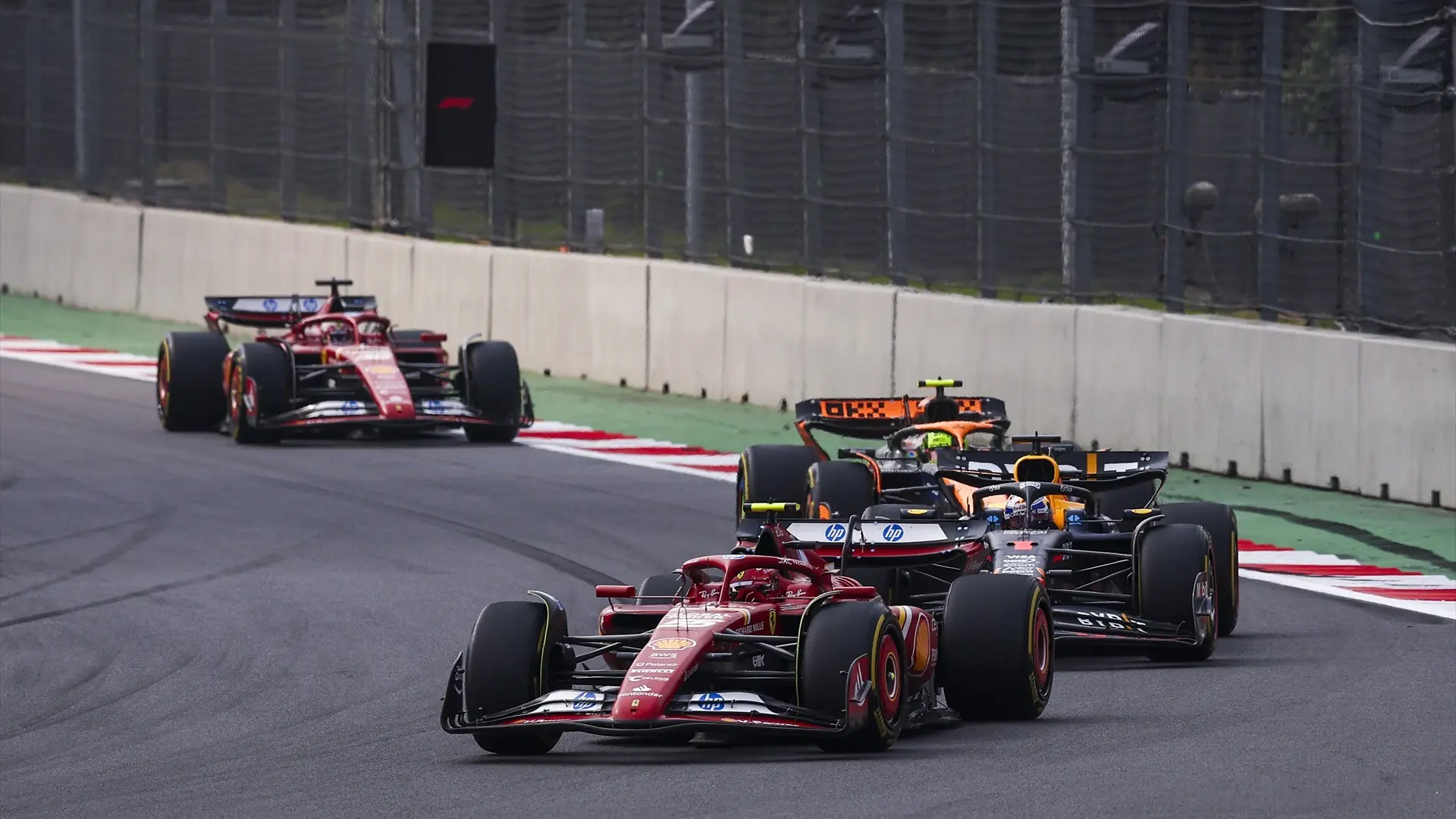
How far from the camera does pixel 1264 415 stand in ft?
63.6

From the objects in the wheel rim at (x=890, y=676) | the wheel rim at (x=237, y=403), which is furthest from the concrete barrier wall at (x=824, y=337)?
the wheel rim at (x=890, y=676)

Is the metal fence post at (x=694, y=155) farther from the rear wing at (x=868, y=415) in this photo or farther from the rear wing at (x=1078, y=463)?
the rear wing at (x=1078, y=463)

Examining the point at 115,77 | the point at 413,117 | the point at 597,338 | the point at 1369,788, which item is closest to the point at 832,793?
the point at 1369,788

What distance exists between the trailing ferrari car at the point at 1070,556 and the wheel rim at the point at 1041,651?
1.03m

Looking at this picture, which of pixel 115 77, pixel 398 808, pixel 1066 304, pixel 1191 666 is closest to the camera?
pixel 398 808

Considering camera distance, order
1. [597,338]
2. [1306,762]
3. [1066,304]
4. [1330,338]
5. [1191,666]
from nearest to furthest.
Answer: [1306,762] < [1191,666] < [1330,338] < [1066,304] < [597,338]

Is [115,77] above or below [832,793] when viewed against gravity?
above

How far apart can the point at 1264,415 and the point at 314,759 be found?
10.8 metres

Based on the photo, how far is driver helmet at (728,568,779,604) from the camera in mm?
10391

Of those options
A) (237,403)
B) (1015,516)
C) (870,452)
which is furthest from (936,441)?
(237,403)

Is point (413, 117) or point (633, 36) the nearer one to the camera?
point (633, 36)

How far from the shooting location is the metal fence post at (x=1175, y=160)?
2034 cm

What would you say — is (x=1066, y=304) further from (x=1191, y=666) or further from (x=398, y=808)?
(x=398, y=808)

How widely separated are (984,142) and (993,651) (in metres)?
11.9
